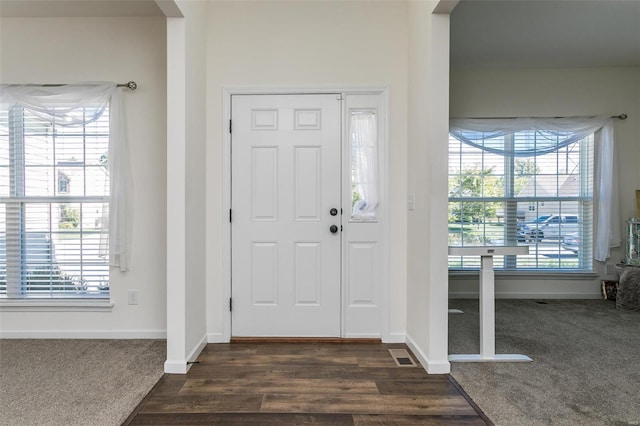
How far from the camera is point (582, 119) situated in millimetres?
4027

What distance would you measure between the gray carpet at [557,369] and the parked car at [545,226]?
3.15 feet

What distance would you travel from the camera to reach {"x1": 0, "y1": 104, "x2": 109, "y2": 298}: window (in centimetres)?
292

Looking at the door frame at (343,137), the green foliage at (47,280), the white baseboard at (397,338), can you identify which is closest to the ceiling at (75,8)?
the door frame at (343,137)

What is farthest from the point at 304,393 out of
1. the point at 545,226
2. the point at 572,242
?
the point at 572,242

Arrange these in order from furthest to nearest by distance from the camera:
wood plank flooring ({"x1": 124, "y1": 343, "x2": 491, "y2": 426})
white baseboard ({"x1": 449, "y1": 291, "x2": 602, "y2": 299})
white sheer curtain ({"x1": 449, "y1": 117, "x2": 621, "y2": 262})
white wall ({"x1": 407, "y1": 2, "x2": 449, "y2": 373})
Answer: white baseboard ({"x1": 449, "y1": 291, "x2": 602, "y2": 299}) < white sheer curtain ({"x1": 449, "y1": 117, "x2": 621, "y2": 262}) < white wall ({"x1": 407, "y1": 2, "x2": 449, "y2": 373}) < wood plank flooring ({"x1": 124, "y1": 343, "x2": 491, "y2": 426})

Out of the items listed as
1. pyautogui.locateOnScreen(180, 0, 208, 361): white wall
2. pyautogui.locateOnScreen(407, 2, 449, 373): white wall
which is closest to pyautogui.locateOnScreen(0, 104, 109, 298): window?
pyautogui.locateOnScreen(180, 0, 208, 361): white wall

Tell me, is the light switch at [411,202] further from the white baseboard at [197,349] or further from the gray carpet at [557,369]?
the white baseboard at [197,349]

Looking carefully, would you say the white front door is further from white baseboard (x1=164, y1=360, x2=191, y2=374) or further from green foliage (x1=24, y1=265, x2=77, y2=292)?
green foliage (x1=24, y1=265, x2=77, y2=292)

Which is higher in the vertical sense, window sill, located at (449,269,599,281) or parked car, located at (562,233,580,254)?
parked car, located at (562,233,580,254)

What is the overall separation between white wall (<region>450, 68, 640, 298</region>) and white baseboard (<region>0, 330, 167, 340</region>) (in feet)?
13.2

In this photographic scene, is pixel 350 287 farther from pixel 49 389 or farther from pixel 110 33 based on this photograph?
pixel 110 33

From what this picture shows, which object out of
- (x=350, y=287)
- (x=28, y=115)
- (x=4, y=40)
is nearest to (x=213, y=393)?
(x=350, y=287)

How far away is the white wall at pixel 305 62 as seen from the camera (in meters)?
2.77

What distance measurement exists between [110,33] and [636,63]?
5724mm
